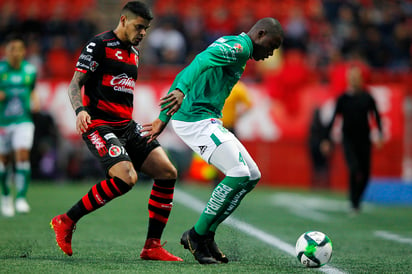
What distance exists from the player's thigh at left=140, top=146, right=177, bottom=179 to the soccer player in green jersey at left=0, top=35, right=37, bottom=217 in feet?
14.8

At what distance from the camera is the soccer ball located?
5867 mm

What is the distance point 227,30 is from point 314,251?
1400cm

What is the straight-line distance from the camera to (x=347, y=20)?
19828mm

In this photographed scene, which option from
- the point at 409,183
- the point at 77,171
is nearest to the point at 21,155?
the point at 77,171

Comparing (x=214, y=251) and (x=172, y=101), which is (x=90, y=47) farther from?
(x=214, y=251)

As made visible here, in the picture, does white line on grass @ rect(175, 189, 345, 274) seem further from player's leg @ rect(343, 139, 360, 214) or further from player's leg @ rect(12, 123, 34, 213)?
player's leg @ rect(12, 123, 34, 213)

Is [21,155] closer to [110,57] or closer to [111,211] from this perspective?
[111,211]

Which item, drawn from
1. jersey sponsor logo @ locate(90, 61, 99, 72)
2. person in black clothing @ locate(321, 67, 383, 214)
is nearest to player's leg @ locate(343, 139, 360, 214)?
person in black clothing @ locate(321, 67, 383, 214)

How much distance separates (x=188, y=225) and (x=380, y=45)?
11516 millimetres

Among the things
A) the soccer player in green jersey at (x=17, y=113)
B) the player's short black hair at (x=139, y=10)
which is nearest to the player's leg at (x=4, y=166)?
the soccer player in green jersey at (x=17, y=113)

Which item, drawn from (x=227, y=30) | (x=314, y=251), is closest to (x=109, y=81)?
(x=314, y=251)

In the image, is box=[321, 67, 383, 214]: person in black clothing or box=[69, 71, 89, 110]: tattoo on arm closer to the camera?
box=[69, 71, 89, 110]: tattoo on arm

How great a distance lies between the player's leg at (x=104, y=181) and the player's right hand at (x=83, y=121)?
316 millimetres

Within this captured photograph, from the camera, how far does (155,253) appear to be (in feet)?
20.5
